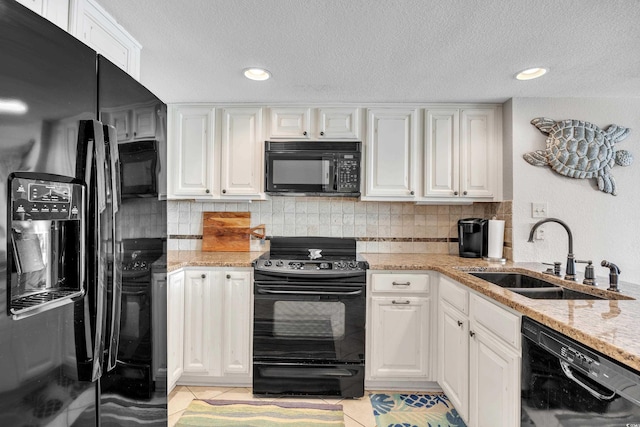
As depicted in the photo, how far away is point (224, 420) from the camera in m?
2.12

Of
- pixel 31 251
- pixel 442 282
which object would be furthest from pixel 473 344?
pixel 31 251

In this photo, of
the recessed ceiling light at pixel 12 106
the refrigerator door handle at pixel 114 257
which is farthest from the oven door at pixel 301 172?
the recessed ceiling light at pixel 12 106

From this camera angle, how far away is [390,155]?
278 cm

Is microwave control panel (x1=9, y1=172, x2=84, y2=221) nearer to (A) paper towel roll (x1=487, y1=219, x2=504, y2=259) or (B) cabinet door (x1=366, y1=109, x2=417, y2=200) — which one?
(B) cabinet door (x1=366, y1=109, x2=417, y2=200)

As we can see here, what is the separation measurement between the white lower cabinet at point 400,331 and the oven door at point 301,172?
0.86 meters

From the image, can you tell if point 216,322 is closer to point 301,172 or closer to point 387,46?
point 301,172

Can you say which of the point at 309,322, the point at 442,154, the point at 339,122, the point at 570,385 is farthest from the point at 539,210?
the point at 309,322

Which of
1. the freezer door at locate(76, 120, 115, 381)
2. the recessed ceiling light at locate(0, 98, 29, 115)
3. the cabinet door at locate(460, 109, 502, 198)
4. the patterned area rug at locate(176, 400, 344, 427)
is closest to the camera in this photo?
the recessed ceiling light at locate(0, 98, 29, 115)

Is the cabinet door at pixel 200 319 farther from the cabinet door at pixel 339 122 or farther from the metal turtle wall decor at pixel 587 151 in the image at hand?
the metal turtle wall decor at pixel 587 151

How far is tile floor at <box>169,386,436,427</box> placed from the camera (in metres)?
2.15

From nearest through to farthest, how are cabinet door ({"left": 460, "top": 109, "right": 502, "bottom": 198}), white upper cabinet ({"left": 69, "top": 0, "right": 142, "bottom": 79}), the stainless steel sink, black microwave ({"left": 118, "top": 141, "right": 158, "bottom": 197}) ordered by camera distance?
black microwave ({"left": 118, "top": 141, "right": 158, "bottom": 197})
white upper cabinet ({"left": 69, "top": 0, "right": 142, "bottom": 79})
the stainless steel sink
cabinet door ({"left": 460, "top": 109, "right": 502, "bottom": 198})

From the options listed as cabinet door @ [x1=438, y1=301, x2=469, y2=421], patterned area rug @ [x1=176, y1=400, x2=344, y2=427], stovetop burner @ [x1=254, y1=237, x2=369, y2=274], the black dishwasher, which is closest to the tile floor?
patterned area rug @ [x1=176, y1=400, x2=344, y2=427]

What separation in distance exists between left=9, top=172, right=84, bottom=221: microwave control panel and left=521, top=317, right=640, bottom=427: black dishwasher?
1468mm

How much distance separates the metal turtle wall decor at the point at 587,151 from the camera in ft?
8.25
